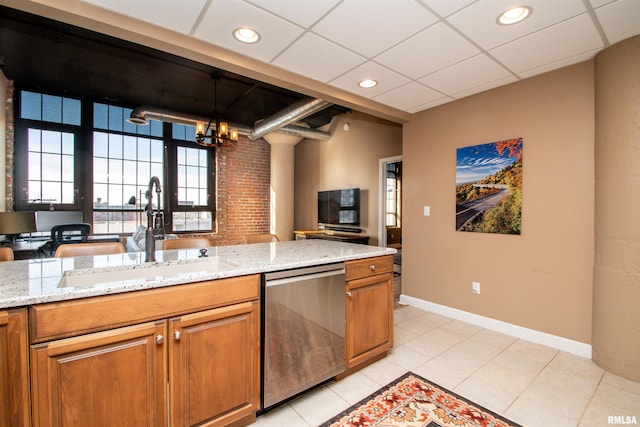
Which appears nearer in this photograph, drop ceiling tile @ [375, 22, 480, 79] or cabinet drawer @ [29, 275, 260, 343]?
cabinet drawer @ [29, 275, 260, 343]

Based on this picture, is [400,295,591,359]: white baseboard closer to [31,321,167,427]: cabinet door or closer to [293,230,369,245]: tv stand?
[293,230,369,245]: tv stand

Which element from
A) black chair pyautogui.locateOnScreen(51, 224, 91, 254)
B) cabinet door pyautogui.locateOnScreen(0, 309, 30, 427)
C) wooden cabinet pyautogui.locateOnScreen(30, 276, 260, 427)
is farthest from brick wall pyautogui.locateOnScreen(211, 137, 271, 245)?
cabinet door pyautogui.locateOnScreen(0, 309, 30, 427)

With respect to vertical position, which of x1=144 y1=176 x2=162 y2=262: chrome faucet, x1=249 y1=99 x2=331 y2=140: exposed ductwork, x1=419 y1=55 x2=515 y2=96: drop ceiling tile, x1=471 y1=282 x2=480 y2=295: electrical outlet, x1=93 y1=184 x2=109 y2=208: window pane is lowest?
x1=471 y1=282 x2=480 y2=295: electrical outlet

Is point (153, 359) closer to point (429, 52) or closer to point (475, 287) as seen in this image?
point (429, 52)

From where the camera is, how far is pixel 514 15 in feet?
6.02

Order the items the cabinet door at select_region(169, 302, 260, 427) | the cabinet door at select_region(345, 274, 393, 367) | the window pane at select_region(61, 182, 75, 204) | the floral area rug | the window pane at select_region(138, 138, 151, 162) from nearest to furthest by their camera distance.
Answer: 1. the cabinet door at select_region(169, 302, 260, 427)
2. the floral area rug
3. the cabinet door at select_region(345, 274, 393, 367)
4. the window pane at select_region(61, 182, 75, 204)
5. the window pane at select_region(138, 138, 151, 162)

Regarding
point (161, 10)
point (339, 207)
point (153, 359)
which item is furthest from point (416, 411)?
point (339, 207)

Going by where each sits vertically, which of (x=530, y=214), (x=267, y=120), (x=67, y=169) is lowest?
(x=530, y=214)

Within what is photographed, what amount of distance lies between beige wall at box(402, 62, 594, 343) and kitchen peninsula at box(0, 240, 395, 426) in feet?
6.82

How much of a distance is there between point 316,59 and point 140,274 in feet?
6.83

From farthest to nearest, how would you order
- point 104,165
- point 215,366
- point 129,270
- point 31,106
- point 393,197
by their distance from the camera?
point 393,197, point 104,165, point 31,106, point 129,270, point 215,366

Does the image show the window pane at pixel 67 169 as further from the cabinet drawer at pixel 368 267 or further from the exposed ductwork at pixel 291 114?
the cabinet drawer at pixel 368 267

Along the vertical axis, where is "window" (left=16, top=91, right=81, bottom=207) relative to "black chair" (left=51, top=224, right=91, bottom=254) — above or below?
above

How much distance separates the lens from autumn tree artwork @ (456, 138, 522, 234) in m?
2.84
